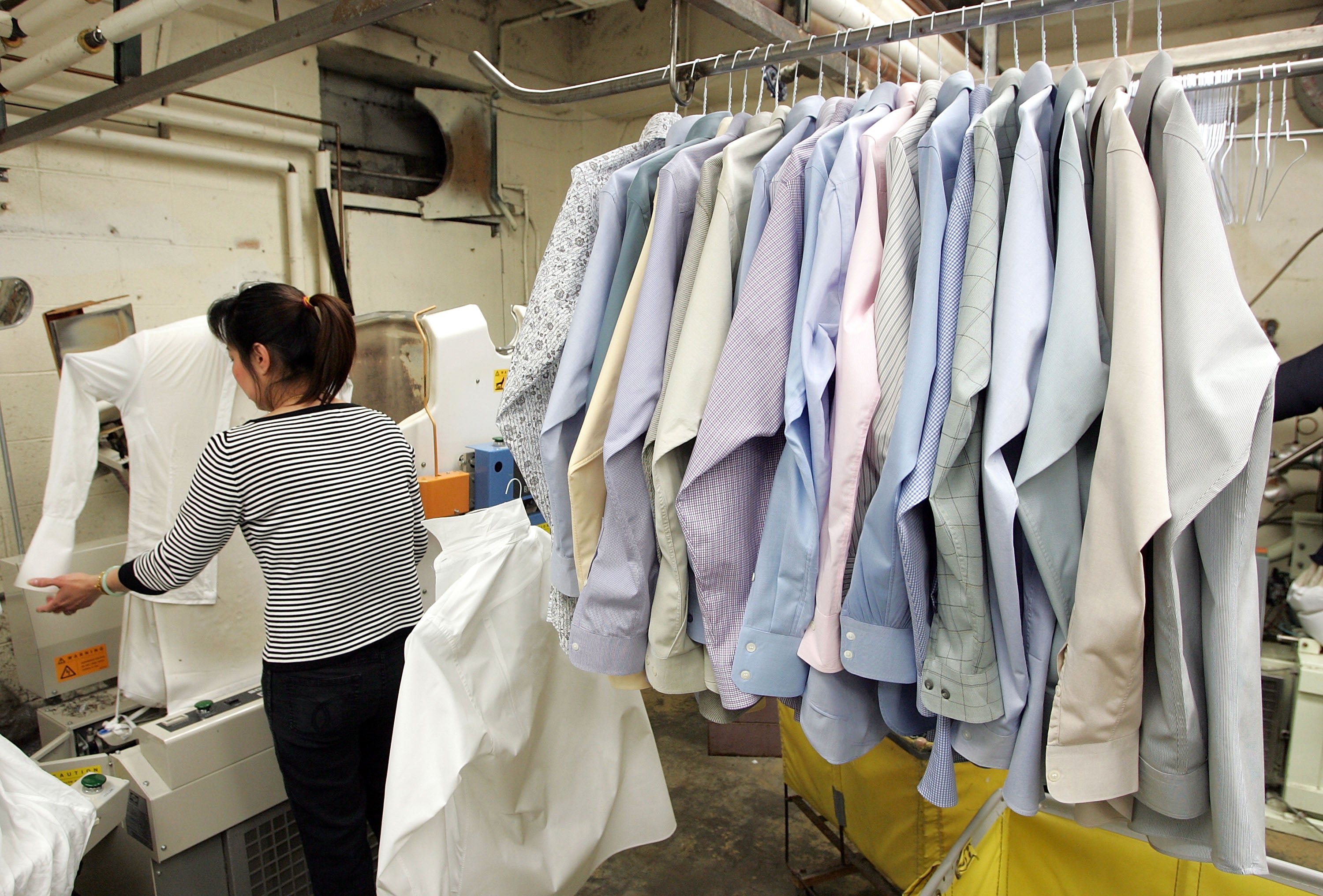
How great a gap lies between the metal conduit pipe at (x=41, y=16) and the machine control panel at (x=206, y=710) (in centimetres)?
170

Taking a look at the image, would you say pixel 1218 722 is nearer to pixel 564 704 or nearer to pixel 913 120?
pixel 913 120

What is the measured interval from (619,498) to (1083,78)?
0.73 metres

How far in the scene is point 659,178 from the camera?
102 cm

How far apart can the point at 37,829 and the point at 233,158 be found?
3129mm

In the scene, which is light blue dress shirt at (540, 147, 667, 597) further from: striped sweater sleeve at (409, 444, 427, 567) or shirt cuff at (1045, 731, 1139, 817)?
striped sweater sleeve at (409, 444, 427, 567)

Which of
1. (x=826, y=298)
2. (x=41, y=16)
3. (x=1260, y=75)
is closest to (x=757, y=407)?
(x=826, y=298)

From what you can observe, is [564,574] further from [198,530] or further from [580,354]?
[198,530]

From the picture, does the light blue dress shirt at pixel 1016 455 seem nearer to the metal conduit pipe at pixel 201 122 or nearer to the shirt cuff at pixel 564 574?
the shirt cuff at pixel 564 574

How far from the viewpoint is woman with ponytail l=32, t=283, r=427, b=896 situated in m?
1.64

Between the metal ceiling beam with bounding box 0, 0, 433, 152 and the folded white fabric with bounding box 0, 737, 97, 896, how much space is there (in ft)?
4.47

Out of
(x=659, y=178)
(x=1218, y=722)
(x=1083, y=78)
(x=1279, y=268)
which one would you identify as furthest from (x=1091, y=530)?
(x=1279, y=268)

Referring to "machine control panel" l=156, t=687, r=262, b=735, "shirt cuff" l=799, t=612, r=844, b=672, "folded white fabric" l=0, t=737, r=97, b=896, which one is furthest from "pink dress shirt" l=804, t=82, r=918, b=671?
"machine control panel" l=156, t=687, r=262, b=735

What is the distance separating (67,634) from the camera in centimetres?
216

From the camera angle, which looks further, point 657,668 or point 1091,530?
point 657,668
